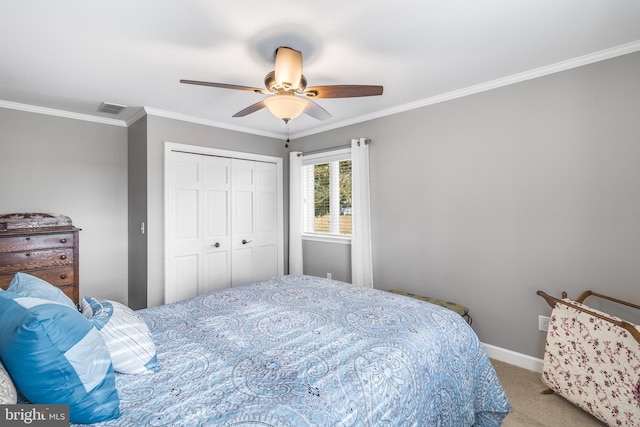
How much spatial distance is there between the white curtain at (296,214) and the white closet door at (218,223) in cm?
26

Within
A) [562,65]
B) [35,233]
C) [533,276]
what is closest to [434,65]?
[562,65]

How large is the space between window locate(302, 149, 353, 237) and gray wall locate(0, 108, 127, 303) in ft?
7.63

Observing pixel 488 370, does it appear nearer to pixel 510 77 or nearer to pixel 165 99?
pixel 510 77

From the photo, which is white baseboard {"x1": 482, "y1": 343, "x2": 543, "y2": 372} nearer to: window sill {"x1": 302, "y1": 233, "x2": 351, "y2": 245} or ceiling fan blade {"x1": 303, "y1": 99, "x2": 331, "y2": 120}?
window sill {"x1": 302, "y1": 233, "x2": 351, "y2": 245}

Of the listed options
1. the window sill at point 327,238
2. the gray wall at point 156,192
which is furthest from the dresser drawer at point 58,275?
the window sill at point 327,238

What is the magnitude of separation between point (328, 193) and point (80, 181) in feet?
9.59

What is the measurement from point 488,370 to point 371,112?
2697 mm

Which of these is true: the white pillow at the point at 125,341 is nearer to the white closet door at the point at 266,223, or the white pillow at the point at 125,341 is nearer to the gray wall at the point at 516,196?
the gray wall at the point at 516,196

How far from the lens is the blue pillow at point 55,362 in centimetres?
89

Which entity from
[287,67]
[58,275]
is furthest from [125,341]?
[58,275]

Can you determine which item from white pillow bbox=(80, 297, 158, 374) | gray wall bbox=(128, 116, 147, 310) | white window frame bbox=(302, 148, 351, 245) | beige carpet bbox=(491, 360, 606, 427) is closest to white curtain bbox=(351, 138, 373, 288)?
white window frame bbox=(302, 148, 351, 245)

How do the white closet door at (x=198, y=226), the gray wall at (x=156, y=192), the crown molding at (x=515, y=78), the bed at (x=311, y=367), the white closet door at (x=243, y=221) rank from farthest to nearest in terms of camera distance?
the white closet door at (x=243, y=221)
the white closet door at (x=198, y=226)
the gray wall at (x=156, y=192)
the crown molding at (x=515, y=78)
the bed at (x=311, y=367)

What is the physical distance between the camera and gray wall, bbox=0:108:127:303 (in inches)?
122

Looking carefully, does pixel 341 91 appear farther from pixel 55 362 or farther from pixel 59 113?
pixel 59 113
